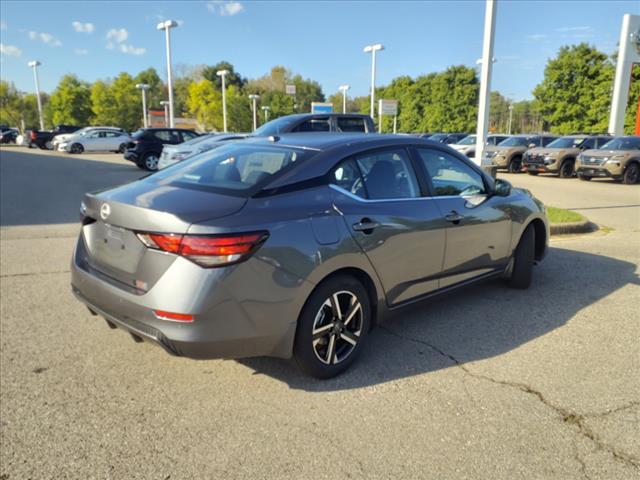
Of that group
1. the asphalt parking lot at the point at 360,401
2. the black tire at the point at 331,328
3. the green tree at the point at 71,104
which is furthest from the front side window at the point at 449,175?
the green tree at the point at 71,104

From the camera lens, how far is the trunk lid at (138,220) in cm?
283

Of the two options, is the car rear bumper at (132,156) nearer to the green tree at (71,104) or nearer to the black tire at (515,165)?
the black tire at (515,165)

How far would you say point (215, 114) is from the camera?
209ft

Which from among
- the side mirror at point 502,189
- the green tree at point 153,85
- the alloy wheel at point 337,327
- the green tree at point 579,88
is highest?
the green tree at point 153,85

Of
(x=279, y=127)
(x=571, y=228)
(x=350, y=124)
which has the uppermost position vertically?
(x=350, y=124)

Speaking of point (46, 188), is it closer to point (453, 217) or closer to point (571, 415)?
point (453, 217)

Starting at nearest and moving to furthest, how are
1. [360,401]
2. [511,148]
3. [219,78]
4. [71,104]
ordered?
[360,401] → [511,148] → [71,104] → [219,78]

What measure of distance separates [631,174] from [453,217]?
16.6 m

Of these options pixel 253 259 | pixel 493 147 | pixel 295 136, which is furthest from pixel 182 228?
pixel 493 147

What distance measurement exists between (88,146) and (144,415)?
32.1m

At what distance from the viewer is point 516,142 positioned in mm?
22828

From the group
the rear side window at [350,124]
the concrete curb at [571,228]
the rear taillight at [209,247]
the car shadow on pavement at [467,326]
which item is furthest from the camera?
the rear side window at [350,124]

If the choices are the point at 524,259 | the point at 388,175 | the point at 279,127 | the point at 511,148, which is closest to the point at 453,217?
the point at 388,175

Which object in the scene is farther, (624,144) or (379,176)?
(624,144)
